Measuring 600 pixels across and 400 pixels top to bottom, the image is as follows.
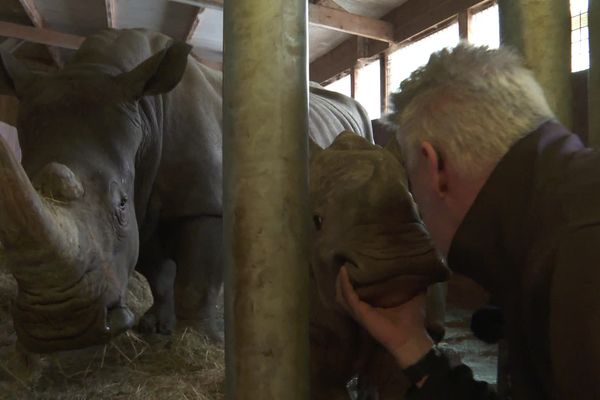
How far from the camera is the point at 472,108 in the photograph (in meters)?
1.32

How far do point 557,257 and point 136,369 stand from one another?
2.36 metres

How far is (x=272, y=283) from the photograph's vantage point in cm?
146

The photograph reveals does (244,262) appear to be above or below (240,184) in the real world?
below

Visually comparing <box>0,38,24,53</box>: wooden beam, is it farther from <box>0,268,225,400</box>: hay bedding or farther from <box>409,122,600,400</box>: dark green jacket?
<box>409,122,600,400</box>: dark green jacket

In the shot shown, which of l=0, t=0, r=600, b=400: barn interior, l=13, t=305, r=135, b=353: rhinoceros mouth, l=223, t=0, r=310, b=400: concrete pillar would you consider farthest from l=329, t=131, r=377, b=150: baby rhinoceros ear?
l=13, t=305, r=135, b=353: rhinoceros mouth

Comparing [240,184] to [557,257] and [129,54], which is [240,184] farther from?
[129,54]

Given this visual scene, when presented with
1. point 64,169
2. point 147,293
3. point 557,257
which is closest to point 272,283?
point 557,257

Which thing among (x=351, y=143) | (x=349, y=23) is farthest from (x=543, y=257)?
(x=349, y=23)

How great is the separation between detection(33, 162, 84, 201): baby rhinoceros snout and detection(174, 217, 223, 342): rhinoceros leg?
3.53ft

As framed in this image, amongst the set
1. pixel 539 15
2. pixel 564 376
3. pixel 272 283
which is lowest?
pixel 564 376

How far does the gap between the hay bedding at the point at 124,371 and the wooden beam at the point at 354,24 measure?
5085 millimetres

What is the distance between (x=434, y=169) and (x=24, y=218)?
130cm

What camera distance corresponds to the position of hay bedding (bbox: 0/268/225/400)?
269cm

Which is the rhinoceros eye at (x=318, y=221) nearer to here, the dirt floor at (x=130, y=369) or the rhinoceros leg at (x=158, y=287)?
the dirt floor at (x=130, y=369)
